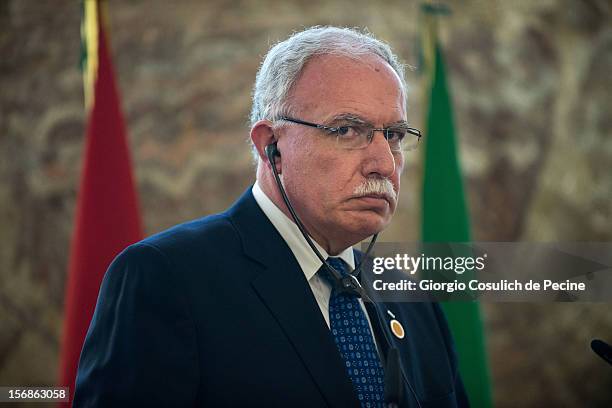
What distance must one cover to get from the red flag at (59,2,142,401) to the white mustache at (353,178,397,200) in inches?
83.2

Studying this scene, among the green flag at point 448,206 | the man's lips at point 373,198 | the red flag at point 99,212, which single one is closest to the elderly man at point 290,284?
the man's lips at point 373,198

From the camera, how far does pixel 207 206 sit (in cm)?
582

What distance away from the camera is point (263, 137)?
6.16 feet

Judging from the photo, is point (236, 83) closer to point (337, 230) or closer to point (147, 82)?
point (147, 82)

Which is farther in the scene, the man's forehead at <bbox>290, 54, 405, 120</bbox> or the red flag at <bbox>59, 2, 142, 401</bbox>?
the red flag at <bbox>59, 2, 142, 401</bbox>

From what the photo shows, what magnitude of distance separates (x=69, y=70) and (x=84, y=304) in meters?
3.32

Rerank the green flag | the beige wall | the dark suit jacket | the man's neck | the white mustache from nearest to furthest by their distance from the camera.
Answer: the dark suit jacket
the white mustache
the man's neck
the green flag
the beige wall

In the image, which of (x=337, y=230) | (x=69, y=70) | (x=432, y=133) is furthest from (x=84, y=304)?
(x=69, y=70)

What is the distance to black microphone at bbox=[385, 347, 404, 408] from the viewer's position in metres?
1.46

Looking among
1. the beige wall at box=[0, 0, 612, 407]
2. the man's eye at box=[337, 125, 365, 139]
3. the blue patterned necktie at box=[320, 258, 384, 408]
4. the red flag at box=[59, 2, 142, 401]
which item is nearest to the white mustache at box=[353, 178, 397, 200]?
the man's eye at box=[337, 125, 365, 139]

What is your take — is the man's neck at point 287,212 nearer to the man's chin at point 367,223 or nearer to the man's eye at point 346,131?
the man's chin at point 367,223

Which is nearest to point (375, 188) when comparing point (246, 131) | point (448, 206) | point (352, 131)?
point (352, 131)

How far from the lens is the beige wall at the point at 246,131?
228 inches

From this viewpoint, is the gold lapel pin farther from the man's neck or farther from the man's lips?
the man's lips
